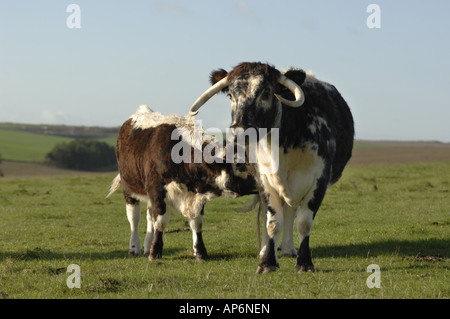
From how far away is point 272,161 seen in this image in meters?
7.85

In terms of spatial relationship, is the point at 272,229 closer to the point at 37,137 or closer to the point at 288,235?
the point at 288,235

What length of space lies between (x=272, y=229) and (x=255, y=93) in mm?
1975

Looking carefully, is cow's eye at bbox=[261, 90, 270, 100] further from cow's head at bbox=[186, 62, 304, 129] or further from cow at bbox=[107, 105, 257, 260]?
cow at bbox=[107, 105, 257, 260]

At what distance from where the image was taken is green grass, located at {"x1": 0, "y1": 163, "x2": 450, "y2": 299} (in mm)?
6902

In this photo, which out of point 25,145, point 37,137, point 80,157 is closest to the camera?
point 80,157

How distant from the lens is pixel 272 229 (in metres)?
8.11

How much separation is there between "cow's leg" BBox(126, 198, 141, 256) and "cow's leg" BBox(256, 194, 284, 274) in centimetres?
346

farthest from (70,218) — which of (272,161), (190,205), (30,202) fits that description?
(272,161)

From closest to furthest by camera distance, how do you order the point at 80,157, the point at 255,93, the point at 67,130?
the point at 255,93 < the point at 80,157 < the point at 67,130

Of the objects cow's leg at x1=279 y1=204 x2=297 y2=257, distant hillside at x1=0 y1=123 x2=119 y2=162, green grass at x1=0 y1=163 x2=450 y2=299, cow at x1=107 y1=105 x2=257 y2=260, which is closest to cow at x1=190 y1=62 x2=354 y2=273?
green grass at x1=0 y1=163 x2=450 y2=299

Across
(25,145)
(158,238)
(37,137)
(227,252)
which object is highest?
(37,137)

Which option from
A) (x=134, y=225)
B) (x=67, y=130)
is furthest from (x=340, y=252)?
(x=67, y=130)

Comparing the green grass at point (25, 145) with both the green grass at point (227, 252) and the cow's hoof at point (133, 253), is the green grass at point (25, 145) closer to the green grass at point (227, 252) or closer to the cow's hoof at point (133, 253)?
the green grass at point (227, 252)

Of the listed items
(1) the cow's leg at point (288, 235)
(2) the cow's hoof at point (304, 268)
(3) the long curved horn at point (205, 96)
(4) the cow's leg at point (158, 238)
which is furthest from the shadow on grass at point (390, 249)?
(3) the long curved horn at point (205, 96)
